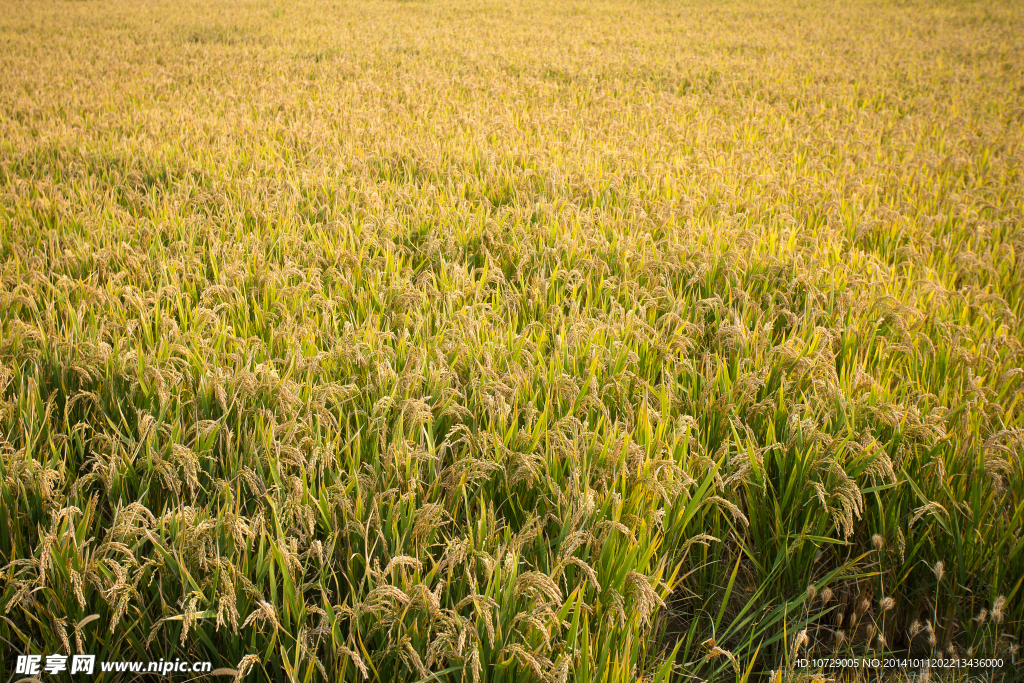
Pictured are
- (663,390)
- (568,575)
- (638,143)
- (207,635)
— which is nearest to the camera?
(207,635)

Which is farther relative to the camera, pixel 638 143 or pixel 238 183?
pixel 638 143

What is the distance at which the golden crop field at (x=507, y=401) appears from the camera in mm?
1619

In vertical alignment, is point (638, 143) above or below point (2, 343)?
above

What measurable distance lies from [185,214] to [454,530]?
3.66m

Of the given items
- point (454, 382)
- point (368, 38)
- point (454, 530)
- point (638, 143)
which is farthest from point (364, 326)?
point (368, 38)

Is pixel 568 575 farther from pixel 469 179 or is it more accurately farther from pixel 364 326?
pixel 469 179

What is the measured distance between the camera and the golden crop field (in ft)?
5.31

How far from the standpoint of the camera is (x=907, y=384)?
2531 mm

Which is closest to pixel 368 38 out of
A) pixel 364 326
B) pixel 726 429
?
pixel 364 326

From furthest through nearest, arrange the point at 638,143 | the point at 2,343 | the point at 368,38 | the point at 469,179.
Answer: the point at 368,38
the point at 638,143
the point at 469,179
the point at 2,343

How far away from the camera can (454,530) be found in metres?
1.94

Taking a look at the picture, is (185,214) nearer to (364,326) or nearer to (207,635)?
(364,326)

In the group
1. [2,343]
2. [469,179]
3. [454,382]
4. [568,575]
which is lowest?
[568,575]

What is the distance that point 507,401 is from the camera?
2.36 metres
